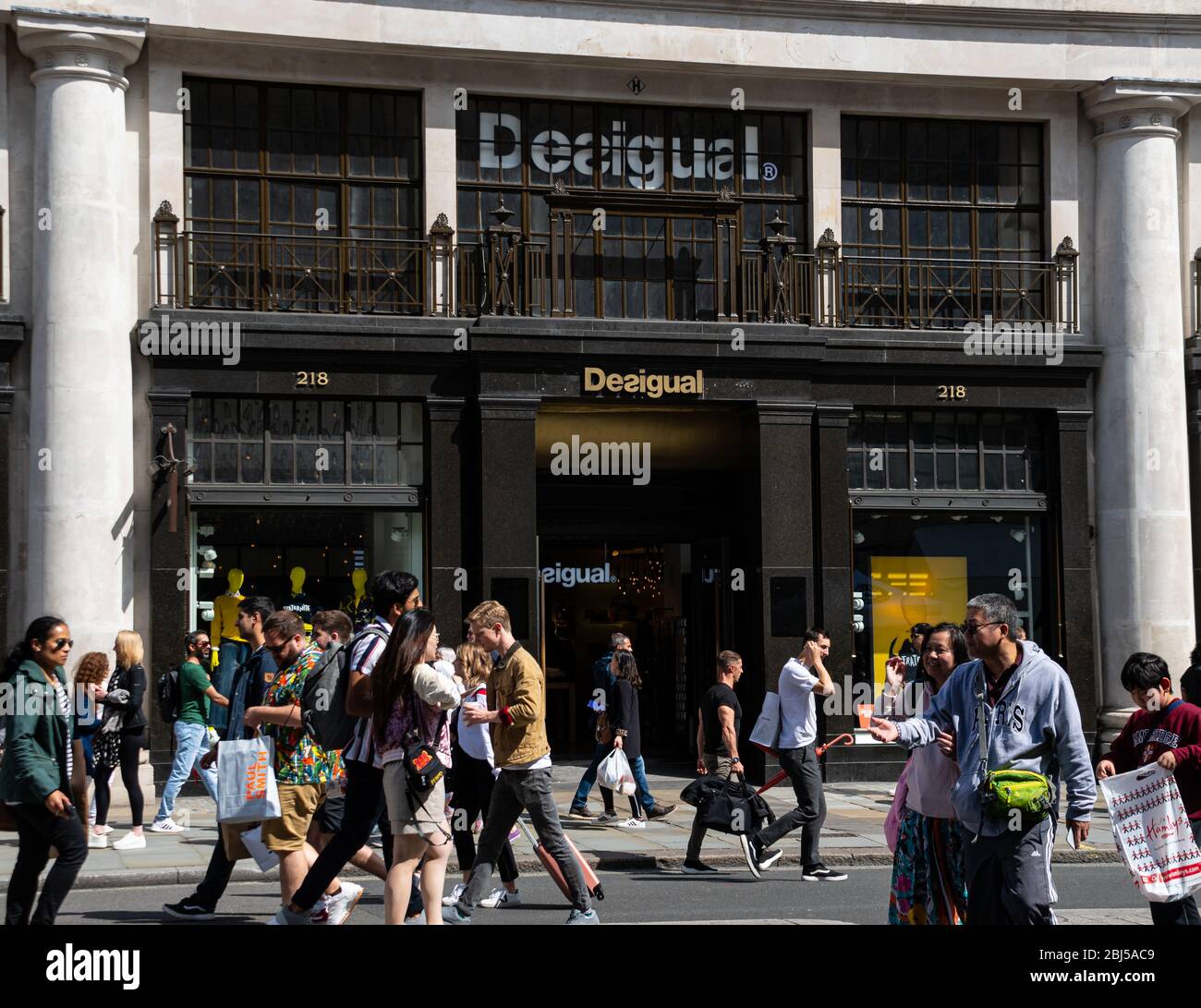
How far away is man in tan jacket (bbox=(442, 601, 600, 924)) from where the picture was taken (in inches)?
381

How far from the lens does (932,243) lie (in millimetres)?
20234

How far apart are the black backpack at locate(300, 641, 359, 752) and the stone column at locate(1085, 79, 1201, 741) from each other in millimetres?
13134

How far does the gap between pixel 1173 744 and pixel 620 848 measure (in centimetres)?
632

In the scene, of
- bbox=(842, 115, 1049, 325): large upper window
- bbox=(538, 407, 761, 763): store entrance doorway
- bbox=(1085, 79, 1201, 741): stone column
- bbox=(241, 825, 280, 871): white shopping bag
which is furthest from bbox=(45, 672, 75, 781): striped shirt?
bbox=(1085, 79, 1201, 741): stone column

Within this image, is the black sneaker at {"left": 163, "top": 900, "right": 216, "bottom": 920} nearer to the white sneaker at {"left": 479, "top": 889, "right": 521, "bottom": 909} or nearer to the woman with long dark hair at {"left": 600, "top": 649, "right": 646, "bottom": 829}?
the white sneaker at {"left": 479, "top": 889, "right": 521, "bottom": 909}

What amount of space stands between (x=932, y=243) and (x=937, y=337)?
4.39 feet

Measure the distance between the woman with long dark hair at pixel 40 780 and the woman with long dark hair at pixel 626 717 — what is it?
702cm

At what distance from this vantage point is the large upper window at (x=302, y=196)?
60.4 feet

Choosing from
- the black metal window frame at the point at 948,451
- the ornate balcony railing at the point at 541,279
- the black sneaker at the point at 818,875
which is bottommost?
the black sneaker at the point at 818,875

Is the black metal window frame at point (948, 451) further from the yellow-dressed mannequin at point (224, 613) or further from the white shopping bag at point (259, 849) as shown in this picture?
the white shopping bag at point (259, 849)

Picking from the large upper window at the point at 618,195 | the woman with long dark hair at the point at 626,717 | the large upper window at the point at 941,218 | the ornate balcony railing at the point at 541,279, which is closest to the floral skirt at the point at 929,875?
the woman with long dark hair at the point at 626,717
